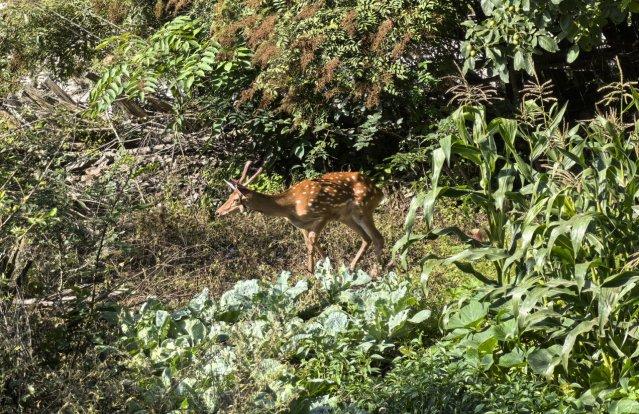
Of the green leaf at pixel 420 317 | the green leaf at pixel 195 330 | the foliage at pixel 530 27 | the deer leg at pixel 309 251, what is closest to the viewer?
the green leaf at pixel 195 330

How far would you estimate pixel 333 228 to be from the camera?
12.5 m

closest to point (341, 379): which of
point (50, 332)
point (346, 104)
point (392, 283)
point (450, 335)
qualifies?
point (450, 335)

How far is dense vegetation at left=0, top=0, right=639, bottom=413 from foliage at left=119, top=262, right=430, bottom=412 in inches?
0.9

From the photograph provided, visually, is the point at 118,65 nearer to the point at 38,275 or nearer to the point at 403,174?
the point at 403,174

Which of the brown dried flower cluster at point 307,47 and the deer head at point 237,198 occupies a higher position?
the brown dried flower cluster at point 307,47

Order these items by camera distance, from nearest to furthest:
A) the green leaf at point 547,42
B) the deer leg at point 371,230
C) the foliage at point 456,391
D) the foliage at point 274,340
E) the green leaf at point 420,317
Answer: the foliage at point 274,340, the foliage at point 456,391, the green leaf at point 420,317, the green leaf at point 547,42, the deer leg at point 371,230

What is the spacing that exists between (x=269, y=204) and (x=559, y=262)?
4.94 meters

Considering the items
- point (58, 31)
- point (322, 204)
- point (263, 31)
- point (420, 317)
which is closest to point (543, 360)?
point (420, 317)

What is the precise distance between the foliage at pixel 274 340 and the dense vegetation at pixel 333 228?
2cm

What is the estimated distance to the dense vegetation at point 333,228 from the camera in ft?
21.4

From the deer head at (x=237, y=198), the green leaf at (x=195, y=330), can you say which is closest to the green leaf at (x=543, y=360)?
the green leaf at (x=195, y=330)

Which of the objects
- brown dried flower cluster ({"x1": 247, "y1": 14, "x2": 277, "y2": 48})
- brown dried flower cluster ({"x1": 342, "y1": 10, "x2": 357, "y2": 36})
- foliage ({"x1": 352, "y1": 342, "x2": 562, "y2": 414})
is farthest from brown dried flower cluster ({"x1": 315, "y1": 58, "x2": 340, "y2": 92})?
foliage ({"x1": 352, "y1": 342, "x2": 562, "y2": 414})

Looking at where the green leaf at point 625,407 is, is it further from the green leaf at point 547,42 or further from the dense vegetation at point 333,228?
the green leaf at point 547,42

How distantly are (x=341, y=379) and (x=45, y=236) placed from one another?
2.09 metres
